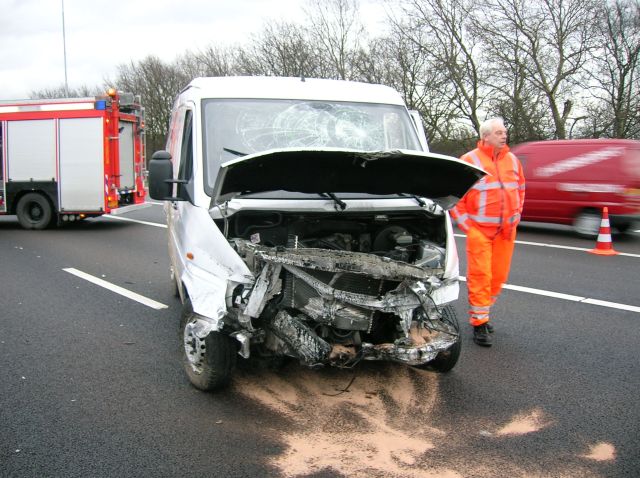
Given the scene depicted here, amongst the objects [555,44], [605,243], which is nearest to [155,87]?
[555,44]

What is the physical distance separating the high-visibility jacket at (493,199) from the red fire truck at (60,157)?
32.4ft

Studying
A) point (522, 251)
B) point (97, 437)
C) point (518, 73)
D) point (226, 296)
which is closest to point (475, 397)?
point (226, 296)

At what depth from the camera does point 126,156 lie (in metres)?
A: 14.3

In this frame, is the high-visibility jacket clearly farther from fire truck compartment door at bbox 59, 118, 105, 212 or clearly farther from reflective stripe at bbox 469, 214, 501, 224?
fire truck compartment door at bbox 59, 118, 105, 212

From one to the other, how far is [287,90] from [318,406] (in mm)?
2564

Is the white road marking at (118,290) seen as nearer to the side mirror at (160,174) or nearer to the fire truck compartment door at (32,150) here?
the side mirror at (160,174)

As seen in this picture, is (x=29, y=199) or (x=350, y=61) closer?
(x=29, y=199)

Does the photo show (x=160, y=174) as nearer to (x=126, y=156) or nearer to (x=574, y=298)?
(x=574, y=298)

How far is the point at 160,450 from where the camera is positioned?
136 inches

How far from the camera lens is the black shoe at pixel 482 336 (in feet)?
17.4

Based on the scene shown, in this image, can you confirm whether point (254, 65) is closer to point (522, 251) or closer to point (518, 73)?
point (518, 73)

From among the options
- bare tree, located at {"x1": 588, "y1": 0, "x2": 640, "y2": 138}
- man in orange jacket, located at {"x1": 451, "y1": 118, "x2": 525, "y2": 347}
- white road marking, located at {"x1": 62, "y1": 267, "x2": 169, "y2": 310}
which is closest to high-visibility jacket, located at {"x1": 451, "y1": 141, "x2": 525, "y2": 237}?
man in orange jacket, located at {"x1": 451, "y1": 118, "x2": 525, "y2": 347}

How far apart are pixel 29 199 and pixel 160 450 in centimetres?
1165

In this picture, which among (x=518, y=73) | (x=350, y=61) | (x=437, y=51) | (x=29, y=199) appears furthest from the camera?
(x=350, y=61)
